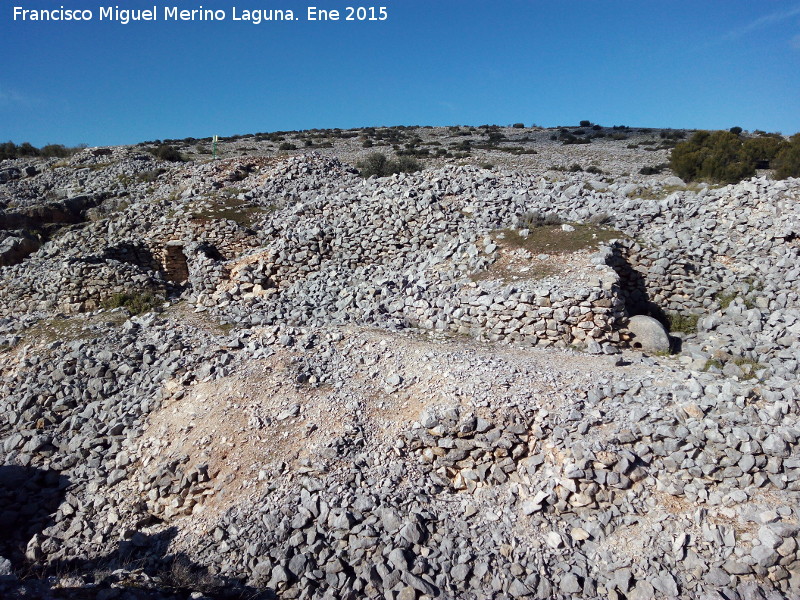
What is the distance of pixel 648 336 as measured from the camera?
8.05 meters

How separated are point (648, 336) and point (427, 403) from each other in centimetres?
412

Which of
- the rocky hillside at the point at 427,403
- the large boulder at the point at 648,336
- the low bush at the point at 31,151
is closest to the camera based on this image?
the rocky hillside at the point at 427,403

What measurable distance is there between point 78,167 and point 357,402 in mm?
23958

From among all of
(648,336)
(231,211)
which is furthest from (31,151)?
(648,336)

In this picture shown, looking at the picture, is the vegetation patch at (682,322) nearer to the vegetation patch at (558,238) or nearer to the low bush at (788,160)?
the vegetation patch at (558,238)

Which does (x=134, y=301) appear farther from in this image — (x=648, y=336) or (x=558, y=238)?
(x=648, y=336)

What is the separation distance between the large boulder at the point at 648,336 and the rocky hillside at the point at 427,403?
33mm

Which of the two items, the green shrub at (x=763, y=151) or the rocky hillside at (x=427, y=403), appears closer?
the rocky hillside at (x=427, y=403)

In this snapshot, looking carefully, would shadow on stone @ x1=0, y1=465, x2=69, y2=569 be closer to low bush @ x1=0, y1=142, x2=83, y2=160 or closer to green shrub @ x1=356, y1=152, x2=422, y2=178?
green shrub @ x1=356, y1=152, x2=422, y2=178

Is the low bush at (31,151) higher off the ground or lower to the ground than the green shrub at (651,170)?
higher

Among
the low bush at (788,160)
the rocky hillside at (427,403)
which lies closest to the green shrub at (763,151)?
the low bush at (788,160)

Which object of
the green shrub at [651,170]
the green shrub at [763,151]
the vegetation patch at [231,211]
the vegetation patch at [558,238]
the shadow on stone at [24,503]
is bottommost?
the shadow on stone at [24,503]

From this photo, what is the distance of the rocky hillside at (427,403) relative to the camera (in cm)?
490

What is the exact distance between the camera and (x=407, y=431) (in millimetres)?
6059
